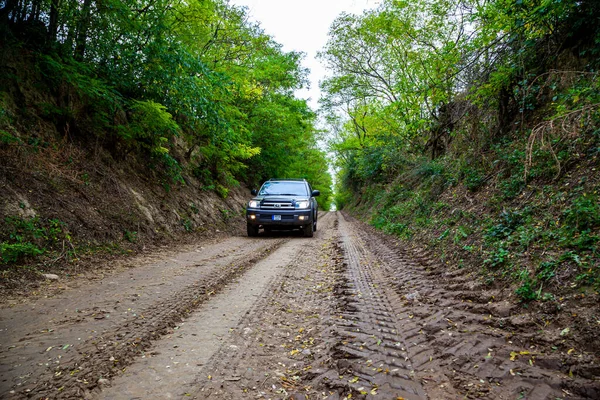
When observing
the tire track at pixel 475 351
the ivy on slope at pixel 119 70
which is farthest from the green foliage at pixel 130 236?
the tire track at pixel 475 351

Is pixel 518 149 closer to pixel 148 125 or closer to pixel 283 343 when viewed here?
pixel 283 343

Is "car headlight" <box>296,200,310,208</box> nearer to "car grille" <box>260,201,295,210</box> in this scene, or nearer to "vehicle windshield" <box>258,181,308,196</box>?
"car grille" <box>260,201,295,210</box>

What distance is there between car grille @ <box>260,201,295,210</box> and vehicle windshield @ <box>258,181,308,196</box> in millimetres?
606

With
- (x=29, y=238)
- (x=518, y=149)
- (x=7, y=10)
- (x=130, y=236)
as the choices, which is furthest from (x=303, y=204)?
(x=7, y=10)

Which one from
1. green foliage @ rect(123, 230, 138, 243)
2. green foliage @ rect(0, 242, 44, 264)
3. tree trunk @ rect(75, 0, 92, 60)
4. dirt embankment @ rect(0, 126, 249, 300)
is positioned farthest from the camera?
green foliage @ rect(123, 230, 138, 243)

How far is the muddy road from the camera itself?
6.73ft

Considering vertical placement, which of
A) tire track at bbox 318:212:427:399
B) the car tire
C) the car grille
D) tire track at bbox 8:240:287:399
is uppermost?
the car grille

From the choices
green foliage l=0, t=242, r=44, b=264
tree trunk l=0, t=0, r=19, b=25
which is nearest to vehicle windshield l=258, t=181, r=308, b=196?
green foliage l=0, t=242, r=44, b=264

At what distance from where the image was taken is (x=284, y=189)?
10.7m

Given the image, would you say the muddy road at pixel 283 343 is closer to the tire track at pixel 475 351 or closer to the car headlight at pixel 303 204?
the tire track at pixel 475 351

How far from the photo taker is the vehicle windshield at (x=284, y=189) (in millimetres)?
10438

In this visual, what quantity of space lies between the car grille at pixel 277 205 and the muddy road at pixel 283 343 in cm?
516

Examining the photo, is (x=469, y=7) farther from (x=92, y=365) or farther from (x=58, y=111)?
(x=58, y=111)

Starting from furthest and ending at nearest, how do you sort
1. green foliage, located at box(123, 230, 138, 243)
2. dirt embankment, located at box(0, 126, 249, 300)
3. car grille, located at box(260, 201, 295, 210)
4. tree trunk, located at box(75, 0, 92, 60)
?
car grille, located at box(260, 201, 295, 210) → green foliage, located at box(123, 230, 138, 243) → tree trunk, located at box(75, 0, 92, 60) → dirt embankment, located at box(0, 126, 249, 300)
